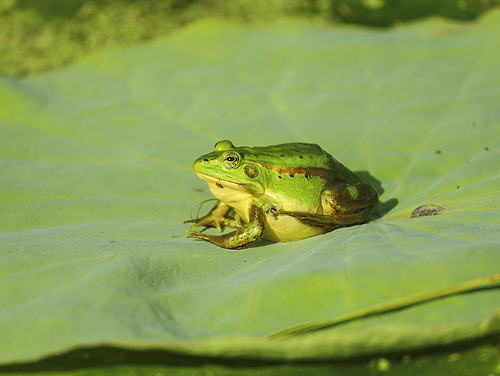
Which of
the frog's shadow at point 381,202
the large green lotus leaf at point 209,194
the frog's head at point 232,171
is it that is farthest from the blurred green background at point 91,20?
the frog's head at point 232,171

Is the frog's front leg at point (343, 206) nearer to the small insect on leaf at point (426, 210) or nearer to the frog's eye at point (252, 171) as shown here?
the small insect on leaf at point (426, 210)

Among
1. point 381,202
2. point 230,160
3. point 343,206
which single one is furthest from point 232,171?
point 381,202

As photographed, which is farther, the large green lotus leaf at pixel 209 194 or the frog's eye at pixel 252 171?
the frog's eye at pixel 252 171

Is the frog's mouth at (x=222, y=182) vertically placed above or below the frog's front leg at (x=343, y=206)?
above

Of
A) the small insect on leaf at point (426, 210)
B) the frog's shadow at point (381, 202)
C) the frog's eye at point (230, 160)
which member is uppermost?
the frog's eye at point (230, 160)

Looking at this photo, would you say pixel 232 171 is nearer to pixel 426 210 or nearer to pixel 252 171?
pixel 252 171

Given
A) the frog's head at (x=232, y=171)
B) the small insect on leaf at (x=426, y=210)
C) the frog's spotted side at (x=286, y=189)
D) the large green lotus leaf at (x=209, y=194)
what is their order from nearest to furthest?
the large green lotus leaf at (x=209, y=194), the small insect on leaf at (x=426, y=210), the frog's spotted side at (x=286, y=189), the frog's head at (x=232, y=171)

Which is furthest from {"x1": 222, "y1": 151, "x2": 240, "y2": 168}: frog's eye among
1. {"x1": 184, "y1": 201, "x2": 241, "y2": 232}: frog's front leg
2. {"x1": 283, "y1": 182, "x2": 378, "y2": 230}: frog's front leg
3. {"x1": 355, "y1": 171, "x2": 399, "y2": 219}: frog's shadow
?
{"x1": 355, "y1": 171, "x2": 399, "y2": 219}: frog's shadow

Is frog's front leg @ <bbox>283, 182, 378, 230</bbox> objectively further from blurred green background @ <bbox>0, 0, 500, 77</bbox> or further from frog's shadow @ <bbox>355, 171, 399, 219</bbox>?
blurred green background @ <bbox>0, 0, 500, 77</bbox>
